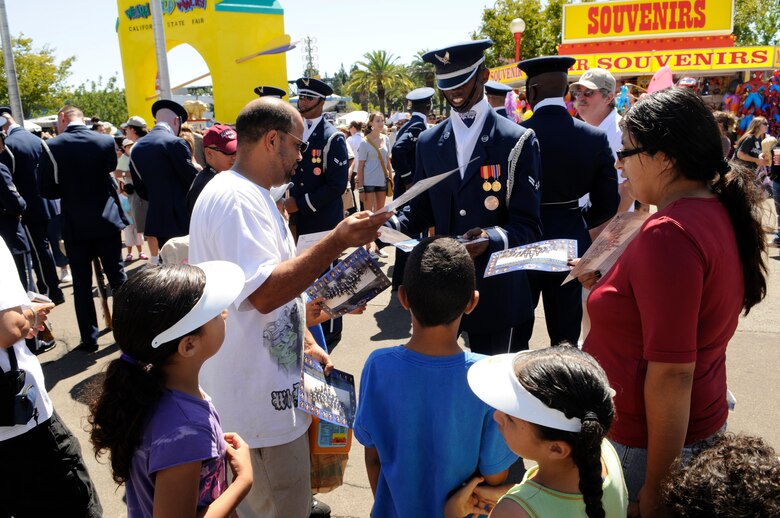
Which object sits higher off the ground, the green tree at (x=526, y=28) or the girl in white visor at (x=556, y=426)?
the green tree at (x=526, y=28)

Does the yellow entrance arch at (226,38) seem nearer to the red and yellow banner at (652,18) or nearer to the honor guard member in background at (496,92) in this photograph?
the red and yellow banner at (652,18)

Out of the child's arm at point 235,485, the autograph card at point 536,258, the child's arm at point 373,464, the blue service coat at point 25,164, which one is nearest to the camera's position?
the child's arm at point 235,485

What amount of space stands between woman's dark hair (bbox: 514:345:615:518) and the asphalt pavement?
196 cm

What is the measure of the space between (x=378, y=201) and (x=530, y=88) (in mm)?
5560

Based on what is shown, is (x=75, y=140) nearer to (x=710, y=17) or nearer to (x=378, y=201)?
(x=378, y=201)

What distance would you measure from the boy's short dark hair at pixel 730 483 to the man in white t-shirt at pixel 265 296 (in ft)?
4.01

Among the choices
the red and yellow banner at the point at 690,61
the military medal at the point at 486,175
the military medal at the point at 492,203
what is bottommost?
the military medal at the point at 492,203

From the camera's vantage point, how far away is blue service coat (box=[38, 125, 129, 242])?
554cm

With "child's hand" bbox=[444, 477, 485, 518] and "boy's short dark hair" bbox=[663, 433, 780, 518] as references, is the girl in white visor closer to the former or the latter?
"boy's short dark hair" bbox=[663, 433, 780, 518]

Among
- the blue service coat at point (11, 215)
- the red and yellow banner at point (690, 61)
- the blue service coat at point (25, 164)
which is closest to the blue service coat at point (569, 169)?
the blue service coat at point (11, 215)

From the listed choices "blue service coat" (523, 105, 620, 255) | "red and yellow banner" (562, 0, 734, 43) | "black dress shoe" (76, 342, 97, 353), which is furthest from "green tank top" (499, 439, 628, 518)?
"red and yellow banner" (562, 0, 734, 43)

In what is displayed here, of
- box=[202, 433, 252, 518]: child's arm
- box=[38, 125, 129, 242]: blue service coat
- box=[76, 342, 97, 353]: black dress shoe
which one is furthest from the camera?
box=[76, 342, 97, 353]: black dress shoe

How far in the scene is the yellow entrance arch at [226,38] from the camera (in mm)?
20594

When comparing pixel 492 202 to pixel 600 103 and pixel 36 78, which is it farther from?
pixel 36 78
